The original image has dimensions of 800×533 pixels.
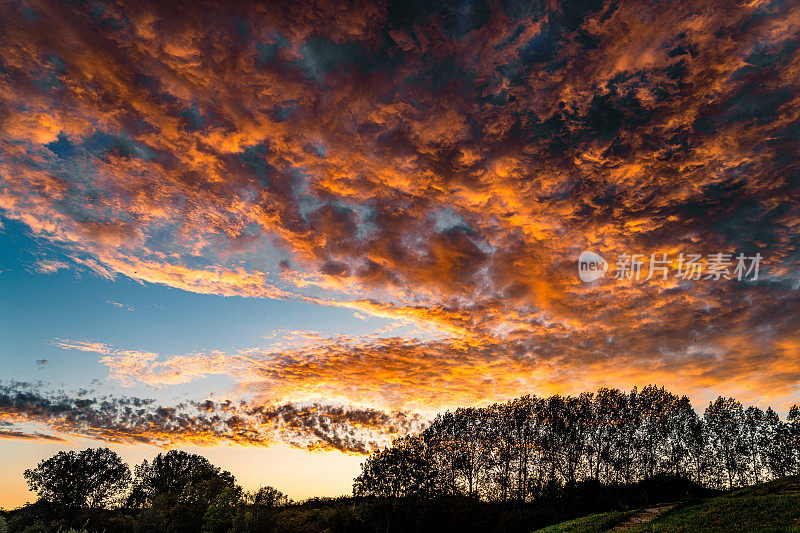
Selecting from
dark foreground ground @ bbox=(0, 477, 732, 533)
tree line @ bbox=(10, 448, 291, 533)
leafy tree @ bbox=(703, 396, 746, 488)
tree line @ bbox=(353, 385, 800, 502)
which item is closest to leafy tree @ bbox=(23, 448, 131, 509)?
tree line @ bbox=(10, 448, 291, 533)

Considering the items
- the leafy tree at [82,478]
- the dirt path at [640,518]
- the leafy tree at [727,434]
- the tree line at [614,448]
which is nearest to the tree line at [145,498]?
the leafy tree at [82,478]

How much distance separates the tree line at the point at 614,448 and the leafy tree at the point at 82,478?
251 feet

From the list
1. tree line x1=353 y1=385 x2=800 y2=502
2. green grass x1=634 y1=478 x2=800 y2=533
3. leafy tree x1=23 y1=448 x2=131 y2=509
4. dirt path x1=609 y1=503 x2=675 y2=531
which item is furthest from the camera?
leafy tree x1=23 y1=448 x2=131 y2=509

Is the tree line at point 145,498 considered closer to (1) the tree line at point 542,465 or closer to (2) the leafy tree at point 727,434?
(1) the tree line at point 542,465

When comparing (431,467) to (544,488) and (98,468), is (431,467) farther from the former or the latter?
(98,468)

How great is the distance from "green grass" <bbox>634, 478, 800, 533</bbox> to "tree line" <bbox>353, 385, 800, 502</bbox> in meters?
54.9

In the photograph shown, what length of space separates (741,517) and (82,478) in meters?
132

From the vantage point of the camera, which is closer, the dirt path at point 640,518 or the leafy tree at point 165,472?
the dirt path at point 640,518

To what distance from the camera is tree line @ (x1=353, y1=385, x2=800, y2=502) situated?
238 feet

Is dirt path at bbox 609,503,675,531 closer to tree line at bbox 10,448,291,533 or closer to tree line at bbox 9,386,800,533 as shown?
tree line at bbox 9,386,800,533

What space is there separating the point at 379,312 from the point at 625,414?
61.6 m

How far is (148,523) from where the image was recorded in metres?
53.2

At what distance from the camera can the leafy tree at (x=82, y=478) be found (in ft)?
302

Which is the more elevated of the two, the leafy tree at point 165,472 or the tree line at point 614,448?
the tree line at point 614,448
